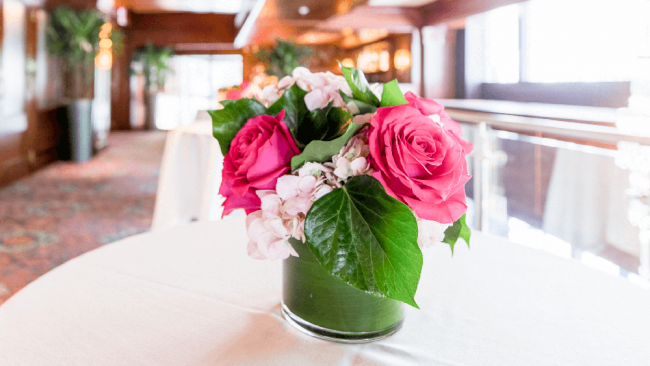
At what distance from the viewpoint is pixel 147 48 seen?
12.3m

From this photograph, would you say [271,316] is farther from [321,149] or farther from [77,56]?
[77,56]

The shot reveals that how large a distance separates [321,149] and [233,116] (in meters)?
0.16

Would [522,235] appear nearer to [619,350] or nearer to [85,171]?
[619,350]

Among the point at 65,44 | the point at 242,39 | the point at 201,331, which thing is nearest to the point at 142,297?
the point at 201,331

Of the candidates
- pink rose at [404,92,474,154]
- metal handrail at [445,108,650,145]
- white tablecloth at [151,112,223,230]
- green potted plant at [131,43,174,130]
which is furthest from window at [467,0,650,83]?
green potted plant at [131,43,174,130]

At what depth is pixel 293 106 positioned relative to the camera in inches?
22.4

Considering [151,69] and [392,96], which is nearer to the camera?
[392,96]

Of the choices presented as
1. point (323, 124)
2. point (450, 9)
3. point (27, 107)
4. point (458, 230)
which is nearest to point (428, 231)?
point (458, 230)

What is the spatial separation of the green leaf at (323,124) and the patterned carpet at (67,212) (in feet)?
8.10

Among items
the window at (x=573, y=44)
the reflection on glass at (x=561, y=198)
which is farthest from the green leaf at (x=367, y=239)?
the window at (x=573, y=44)

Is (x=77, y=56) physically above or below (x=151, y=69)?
below

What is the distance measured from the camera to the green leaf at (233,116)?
576 millimetres

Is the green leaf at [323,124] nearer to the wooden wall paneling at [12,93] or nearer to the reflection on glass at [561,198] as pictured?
the reflection on glass at [561,198]

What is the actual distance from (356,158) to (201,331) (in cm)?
33
